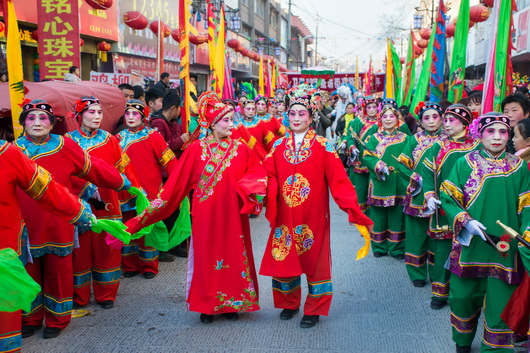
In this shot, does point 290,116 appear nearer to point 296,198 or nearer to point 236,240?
point 296,198

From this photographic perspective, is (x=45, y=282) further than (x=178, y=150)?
No

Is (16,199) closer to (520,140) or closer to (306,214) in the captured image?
(306,214)

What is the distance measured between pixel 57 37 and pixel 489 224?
23.1 feet

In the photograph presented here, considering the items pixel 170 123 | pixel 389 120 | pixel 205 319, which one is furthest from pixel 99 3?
pixel 205 319

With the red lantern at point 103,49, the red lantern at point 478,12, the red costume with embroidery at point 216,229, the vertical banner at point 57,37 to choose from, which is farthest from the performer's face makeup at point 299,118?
the red lantern at point 103,49

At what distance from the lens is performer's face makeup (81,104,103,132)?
5.07 meters

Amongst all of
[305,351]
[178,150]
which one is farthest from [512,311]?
[178,150]

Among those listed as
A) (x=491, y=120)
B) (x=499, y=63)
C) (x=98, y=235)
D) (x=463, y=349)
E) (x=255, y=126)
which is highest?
(x=499, y=63)

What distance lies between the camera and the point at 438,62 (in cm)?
820

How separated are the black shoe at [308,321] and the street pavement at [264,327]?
0.04 meters

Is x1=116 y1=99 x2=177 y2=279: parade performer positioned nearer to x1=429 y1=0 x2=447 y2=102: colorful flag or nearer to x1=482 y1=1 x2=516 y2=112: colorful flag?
x1=482 y1=1 x2=516 y2=112: colorful flag

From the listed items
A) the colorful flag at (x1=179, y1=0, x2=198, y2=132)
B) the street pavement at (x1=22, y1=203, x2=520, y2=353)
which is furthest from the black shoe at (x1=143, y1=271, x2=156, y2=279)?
the colorful flag at (x1=179, y1=0, x2=198, y2=132)

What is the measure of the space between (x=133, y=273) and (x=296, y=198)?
2433mm

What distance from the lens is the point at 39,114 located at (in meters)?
4.29
